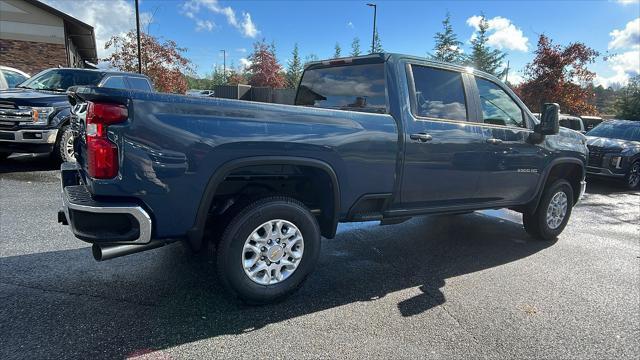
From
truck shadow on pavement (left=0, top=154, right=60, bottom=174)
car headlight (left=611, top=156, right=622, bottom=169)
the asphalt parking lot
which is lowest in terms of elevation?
the asphalt parking lot

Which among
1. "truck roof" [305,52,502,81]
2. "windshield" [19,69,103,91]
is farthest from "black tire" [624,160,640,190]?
"windshield" [19,69,103,91]

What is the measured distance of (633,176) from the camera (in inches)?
422

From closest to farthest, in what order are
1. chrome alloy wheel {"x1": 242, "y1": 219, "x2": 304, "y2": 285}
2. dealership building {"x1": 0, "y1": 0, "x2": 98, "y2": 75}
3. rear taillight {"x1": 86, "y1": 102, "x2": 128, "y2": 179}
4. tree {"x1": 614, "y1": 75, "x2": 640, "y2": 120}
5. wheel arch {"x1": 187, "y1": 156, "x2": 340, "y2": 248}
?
rear taillight {"x1": 86, "y1": 102, "x2": 128, "y2": 179} → wheel arch {"x1": 187, "y1": 156, "x2": 340, "y2": 248} → chrome alloy wheel {"x1": 242, "y1": 219, "x2": 304, "y2": 285} → dealership building {"x1": 0, "y1": 0, "x2": 98, "y2": 75} → tree {"x1": 614, "y1": 75, "x2": 640, "y2": 120}

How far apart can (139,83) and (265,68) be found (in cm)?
3029

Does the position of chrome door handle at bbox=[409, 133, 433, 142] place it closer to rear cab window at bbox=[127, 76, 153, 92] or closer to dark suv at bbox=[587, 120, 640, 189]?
rear cab window at bbox=[127, 76, 153, 92]

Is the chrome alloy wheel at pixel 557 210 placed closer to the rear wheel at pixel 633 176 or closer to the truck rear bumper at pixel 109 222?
the truck rear bumper at pixel 109 222

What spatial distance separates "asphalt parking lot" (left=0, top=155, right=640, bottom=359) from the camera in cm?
277

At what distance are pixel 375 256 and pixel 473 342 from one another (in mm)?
1739

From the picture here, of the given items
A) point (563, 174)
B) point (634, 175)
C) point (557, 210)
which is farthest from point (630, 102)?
point (557, 210)

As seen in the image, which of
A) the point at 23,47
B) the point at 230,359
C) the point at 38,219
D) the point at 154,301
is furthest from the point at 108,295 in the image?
the point at 23,47

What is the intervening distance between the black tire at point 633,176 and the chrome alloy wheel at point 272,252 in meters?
10.6

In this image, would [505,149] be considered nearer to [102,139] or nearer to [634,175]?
[102,139]

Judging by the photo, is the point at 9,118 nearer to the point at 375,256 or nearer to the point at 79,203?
the point at 79,203

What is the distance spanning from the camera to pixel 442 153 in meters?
4.09
